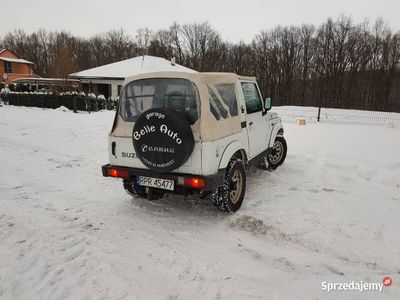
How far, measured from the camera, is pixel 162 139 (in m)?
3.89

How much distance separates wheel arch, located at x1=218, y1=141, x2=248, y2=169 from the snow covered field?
805 mm

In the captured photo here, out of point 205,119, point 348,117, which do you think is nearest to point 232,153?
point 205,119

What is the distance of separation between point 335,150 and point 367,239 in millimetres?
5004

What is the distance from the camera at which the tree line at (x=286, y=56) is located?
124 feet

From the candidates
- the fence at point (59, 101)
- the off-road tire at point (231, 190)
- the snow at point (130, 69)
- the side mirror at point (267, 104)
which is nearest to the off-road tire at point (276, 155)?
the side mirror at point (267, 104)

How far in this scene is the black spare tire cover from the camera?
12.4 ft

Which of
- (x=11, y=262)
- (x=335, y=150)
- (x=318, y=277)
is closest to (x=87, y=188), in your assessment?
(x=11, y=262)

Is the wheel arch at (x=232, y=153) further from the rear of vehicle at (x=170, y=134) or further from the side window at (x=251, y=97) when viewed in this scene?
the side window at (x=251, y=97)

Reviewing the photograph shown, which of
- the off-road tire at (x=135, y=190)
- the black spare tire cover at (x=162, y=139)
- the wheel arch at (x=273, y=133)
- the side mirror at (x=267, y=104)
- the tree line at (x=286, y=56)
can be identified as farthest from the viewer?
the tree line at (x=286, y=56)

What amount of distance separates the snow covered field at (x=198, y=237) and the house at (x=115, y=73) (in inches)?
921

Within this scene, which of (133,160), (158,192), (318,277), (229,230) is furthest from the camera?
(158,192)

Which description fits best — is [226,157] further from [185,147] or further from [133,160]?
[133,160]

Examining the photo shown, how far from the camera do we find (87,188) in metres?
5.50

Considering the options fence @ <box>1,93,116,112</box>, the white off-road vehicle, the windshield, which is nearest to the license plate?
the white off-road vehicle
